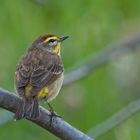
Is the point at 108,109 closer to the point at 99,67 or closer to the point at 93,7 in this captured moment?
the point at 99,67

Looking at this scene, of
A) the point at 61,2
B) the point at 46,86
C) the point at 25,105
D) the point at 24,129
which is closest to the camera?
the point at 25,105

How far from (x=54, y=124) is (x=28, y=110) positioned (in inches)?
22.5

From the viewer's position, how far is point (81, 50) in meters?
6.29

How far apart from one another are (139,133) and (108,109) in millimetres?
529

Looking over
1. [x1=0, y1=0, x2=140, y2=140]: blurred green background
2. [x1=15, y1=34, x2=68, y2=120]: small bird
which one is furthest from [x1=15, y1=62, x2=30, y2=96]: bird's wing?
[x1=0, y1=0, x2=140, y2=140]: blurred green background

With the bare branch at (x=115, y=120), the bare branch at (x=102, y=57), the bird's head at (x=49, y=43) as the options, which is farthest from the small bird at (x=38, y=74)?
the bare branch at (x=115, y=120)

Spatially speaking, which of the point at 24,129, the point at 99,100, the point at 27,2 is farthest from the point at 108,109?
the point at 27,2

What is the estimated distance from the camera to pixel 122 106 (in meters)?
6.55

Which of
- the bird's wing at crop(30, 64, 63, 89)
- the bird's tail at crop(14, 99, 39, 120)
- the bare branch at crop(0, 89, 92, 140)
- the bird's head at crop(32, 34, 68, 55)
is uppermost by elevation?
the bare branch at crop(0, 89, 92, 140)

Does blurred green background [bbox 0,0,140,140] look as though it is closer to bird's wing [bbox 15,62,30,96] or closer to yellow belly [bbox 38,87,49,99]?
bird's wing [bbox 15,62,30,96]

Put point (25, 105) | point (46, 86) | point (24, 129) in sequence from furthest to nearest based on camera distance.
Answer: point (24, 129) → point (46, 86) → point (25, 105)

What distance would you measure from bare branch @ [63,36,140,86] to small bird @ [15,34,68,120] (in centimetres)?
12

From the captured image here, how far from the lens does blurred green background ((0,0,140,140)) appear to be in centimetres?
602

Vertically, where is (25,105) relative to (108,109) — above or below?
above
